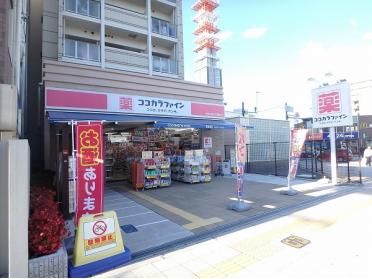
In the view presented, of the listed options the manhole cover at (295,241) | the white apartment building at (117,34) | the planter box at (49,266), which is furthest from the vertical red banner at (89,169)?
the white apartment building at (117,34)

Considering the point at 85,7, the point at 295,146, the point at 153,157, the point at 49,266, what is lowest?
the point at 49,266

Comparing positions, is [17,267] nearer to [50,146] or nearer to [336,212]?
[336,212]

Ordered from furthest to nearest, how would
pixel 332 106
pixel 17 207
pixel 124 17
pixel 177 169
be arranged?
pixel 124 17 → pixel 177 169 → pixel 332 106 → pixel 17 207

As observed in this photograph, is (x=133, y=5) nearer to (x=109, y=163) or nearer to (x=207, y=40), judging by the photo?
(x=109, y=163)

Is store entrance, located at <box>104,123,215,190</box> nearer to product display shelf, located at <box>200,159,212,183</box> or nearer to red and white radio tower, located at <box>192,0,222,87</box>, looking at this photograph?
product display shelf, located at <box>200,159,212,183</box>

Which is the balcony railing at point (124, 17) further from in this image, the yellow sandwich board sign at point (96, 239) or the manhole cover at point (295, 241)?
the manhole cover at point (295, 241)

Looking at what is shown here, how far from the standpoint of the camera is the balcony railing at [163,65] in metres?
18.4

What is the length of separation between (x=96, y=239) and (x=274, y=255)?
10.2ft

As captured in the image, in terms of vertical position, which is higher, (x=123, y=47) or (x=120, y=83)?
(x=123, y=47)

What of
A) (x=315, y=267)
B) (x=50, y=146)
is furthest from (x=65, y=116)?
(x=315, y=267)

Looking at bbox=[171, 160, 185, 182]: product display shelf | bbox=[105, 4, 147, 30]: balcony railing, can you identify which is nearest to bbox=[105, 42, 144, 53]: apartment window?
bbox=[105, 4, 147, 30]: balcony railing

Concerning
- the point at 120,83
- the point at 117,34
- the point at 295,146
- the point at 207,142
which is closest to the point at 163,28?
the point at 117,34

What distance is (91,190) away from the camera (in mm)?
4758

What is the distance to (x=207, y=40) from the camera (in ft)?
124
